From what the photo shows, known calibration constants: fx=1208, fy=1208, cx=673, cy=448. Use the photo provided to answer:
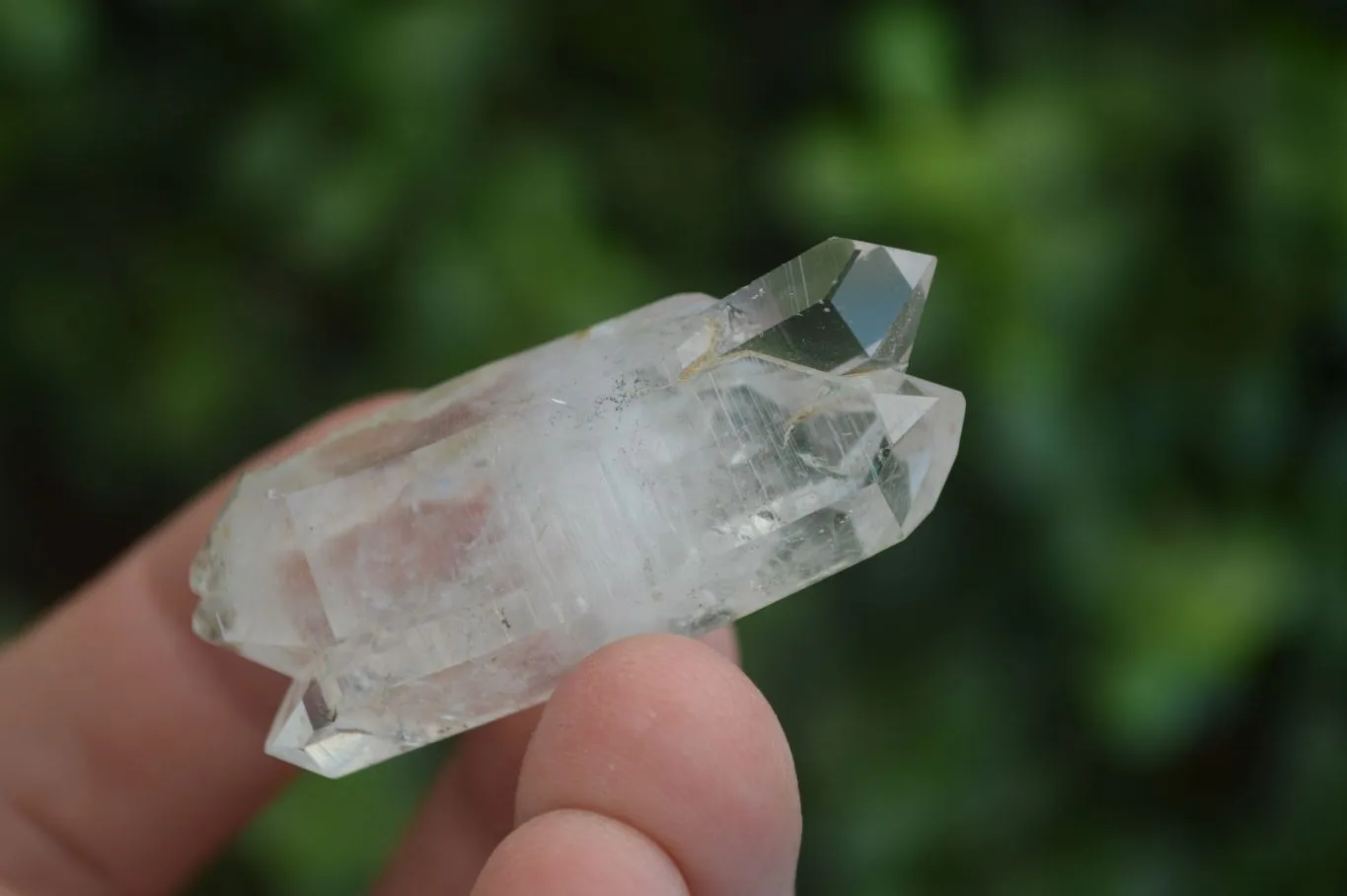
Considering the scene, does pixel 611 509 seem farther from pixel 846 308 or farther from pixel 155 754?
pixel 155 754

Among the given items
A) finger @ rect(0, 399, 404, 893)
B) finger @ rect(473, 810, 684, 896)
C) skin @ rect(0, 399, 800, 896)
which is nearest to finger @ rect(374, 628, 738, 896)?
skin @ rect(0, 399, 800, 896)

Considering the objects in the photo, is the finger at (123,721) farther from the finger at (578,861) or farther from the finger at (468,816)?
the finger at (578,861)

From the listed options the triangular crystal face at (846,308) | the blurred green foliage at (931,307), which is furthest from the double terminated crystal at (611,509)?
the blurred green foliage at (931,307)

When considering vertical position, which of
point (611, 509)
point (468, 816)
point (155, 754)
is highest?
point (611, 509)

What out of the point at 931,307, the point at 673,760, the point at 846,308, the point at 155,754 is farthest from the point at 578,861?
the point at 931,307

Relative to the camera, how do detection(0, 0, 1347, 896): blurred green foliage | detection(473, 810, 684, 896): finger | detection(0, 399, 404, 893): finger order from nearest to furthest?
detection(473, 810, 684, 896): finger, detection(0, 399, 404, 893): finger, detection(0, 0, 1347, 896): blurred green foliage

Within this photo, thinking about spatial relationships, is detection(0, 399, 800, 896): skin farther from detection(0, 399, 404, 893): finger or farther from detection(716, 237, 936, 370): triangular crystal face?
detection(716, 237, 936, 370): triangular crystal face

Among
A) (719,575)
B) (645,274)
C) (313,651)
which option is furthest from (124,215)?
(719,575)
